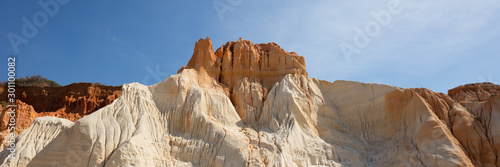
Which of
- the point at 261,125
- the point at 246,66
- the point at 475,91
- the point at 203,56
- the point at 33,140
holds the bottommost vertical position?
the point at 33,140

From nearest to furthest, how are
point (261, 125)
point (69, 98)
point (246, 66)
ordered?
point (261, 125)
point (246, 66)
point (69, 98)

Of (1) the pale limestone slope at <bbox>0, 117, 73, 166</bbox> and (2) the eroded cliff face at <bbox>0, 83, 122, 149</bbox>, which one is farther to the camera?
(2) the eroded cliff face at <bbox>0, 83, 122, 149</bbox>

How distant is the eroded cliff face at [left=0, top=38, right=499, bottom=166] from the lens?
24125mm

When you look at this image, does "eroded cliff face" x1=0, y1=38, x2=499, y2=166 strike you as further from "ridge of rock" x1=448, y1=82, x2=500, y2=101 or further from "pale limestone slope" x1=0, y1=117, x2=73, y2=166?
"ridge of rock" x1=448, y1=82, x2=500, y2=101

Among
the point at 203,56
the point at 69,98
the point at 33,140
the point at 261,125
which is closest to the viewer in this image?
the point at 33,140

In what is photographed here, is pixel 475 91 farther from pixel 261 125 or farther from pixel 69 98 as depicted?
pixel 69 98

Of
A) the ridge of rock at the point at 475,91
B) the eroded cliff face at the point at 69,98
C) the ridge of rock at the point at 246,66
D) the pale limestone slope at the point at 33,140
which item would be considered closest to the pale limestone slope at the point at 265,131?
the ridge of rock at the point at 246,66

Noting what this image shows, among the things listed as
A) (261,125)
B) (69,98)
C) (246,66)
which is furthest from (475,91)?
(69,98)

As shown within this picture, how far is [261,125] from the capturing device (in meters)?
29.5

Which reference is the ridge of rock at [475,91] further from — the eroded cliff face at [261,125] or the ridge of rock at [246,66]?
the ridge of rock at [246,66]

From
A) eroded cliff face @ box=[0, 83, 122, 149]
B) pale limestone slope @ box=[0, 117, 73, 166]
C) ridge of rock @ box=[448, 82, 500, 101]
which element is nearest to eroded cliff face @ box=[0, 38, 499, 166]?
pale limestone slope @ box=[0, 117, 73, 166]

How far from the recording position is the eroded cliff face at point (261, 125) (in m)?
24.1

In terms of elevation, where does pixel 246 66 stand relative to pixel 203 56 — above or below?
below

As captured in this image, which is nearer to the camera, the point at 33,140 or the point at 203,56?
the point at 33,140
